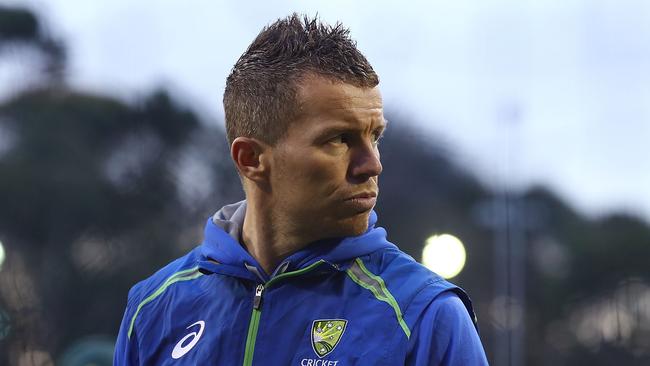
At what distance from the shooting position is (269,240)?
297 cm

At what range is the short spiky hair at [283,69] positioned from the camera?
2.81 metres

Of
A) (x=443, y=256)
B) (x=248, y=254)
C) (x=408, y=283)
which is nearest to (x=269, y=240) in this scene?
(x=248, y=254)

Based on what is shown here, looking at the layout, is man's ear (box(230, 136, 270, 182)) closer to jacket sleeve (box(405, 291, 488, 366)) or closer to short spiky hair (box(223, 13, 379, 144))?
short spiky hair (box(223, 13, 379, 144))

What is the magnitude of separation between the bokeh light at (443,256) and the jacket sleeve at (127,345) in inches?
169

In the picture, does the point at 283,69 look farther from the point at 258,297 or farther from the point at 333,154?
the point at 258,297

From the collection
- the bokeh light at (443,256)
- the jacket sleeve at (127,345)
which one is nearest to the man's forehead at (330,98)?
the jacket sleeve at (127,345)

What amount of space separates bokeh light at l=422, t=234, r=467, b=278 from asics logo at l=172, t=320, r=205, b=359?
14.5 ft

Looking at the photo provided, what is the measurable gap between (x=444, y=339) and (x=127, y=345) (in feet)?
2.99

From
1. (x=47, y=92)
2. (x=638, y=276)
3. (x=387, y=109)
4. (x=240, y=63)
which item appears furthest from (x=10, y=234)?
(x=240, y=63)

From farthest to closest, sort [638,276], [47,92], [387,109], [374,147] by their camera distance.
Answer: [47,92], [638,276], [387,109], [374,147]

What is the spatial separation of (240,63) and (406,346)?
0.83m

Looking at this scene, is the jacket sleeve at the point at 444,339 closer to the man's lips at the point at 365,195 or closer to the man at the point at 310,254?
the man at the point at 310,254

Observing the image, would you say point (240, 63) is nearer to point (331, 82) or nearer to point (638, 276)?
point (331, 82)

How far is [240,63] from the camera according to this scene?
117 inches
